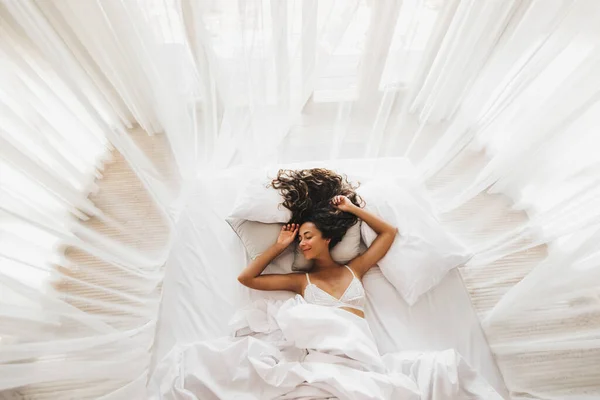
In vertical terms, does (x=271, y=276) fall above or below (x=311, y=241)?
below

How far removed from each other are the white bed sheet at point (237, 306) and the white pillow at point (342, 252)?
0.12 metres

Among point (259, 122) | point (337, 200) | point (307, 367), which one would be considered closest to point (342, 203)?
point (337, 200)

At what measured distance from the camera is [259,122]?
1.81m

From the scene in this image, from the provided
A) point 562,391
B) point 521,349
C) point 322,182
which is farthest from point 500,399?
point 322,182

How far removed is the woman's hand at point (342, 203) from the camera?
162 cm

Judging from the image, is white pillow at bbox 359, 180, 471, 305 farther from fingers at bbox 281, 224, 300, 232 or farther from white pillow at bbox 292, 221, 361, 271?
fingers at bbox 281, 224, 300, 232

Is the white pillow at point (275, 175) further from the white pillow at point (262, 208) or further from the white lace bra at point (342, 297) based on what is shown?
the white lace bra at point (342, 297)

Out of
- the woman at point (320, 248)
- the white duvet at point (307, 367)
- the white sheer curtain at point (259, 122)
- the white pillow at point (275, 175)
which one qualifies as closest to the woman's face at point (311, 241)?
the woman at point (320, 248)

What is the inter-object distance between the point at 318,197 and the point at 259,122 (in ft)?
1.44

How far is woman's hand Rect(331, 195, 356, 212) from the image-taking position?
63.8 inches

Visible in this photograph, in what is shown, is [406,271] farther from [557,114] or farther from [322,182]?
[557,114]

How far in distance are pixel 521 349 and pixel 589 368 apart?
0.43 metres

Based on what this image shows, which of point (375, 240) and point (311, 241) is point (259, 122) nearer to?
point (311, 241)

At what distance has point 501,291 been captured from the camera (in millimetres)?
1773
